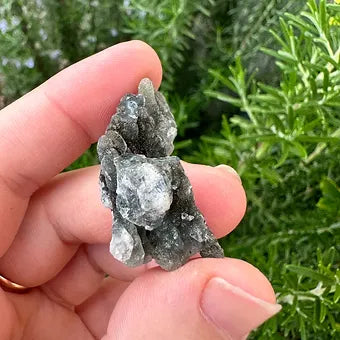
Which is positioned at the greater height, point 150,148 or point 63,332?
A: point 150,148

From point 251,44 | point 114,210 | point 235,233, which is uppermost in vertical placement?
point 114,210

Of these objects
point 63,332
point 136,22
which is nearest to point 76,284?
point 63,332

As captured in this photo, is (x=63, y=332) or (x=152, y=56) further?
(x=63, y=332)

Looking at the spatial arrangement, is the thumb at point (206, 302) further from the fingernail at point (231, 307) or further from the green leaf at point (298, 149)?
the green leaf at point (298, 149)

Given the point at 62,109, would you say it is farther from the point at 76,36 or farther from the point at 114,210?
the point at 76,36

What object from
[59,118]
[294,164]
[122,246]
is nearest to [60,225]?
[59,118]

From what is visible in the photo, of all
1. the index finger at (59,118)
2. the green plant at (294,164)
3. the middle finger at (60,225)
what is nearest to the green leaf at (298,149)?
the green plant at (294,164)

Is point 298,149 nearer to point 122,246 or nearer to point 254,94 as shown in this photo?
point 254,94
